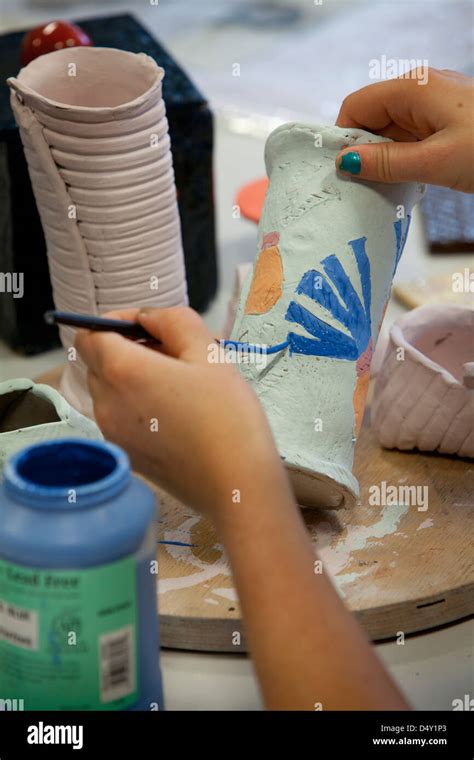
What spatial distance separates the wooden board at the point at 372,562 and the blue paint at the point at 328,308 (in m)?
0.17

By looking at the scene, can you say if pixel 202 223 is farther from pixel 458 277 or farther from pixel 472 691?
pixel 472 691

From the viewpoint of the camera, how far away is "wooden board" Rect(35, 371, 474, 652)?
101cm

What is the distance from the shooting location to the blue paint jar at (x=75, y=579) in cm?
69

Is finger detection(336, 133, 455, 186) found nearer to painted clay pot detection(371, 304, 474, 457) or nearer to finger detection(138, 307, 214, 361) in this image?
painted clay pot detection(371, 304, 474, 457)

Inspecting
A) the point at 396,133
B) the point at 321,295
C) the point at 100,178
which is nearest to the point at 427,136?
the point at 396,133

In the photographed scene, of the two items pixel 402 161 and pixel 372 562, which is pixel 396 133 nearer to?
pixel 402 161

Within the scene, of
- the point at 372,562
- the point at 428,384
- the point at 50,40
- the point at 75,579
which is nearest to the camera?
the point at 75,579

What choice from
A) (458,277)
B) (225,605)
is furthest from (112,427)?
(458,277)

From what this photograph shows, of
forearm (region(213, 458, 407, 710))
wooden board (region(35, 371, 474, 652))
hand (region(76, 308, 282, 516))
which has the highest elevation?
hand (region(76, 308, 282, 516))

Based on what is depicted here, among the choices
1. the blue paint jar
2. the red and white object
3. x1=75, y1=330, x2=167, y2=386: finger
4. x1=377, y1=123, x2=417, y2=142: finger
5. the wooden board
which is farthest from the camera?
the red and white object

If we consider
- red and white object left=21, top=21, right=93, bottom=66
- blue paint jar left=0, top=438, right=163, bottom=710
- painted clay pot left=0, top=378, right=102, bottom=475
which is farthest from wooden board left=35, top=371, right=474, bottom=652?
red and white object left=21, top=21, right=93, bottom=66

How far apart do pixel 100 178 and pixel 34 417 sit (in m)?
0.29

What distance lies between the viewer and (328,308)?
1.10 meters

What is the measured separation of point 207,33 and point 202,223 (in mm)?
1474
